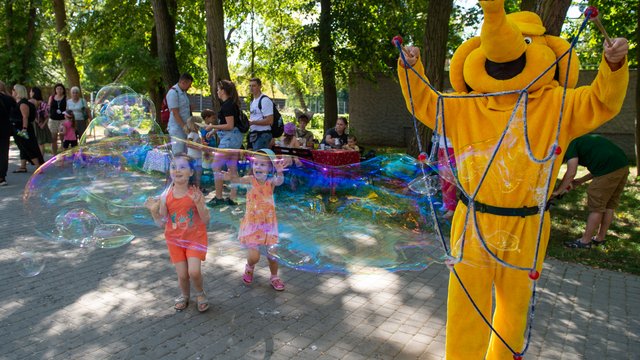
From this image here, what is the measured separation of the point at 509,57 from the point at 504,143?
0.47 meters

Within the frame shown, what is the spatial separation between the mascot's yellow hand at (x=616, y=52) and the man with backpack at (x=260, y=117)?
598 cm

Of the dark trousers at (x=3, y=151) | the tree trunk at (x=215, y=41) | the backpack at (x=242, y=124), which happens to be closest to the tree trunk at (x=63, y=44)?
the dark trousers at (x=3, y=151)

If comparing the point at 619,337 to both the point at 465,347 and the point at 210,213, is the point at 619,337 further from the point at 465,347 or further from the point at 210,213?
the point at 210,213

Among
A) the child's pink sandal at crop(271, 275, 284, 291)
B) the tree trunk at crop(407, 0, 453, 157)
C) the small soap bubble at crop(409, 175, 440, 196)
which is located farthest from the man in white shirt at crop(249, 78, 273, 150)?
the small soap bubble at crop(409, 175, 440, 196)

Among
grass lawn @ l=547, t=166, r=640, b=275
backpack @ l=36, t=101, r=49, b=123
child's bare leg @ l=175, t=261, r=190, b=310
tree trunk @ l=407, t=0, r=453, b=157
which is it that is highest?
tree trunk @ l=407, t=0, r=453, b=157

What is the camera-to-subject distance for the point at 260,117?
26.9 feet

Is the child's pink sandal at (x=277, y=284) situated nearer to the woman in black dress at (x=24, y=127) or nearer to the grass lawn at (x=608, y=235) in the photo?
the grass lawn at (x=608, y=235)

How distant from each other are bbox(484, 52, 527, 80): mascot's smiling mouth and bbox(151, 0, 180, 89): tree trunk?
1127 cm

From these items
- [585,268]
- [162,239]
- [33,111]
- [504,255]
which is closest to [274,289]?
[162,239]

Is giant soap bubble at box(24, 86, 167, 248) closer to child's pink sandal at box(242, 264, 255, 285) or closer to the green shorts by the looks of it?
child's pink sandal at box(242, 264, 255, 285)

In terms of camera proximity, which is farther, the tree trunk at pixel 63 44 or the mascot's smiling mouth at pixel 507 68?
the tree trunk at pixel 63 44

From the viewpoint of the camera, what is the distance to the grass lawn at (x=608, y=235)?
6.43 meters

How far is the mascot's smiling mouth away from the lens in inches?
112

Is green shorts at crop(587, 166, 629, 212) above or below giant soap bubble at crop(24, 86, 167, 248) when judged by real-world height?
below
